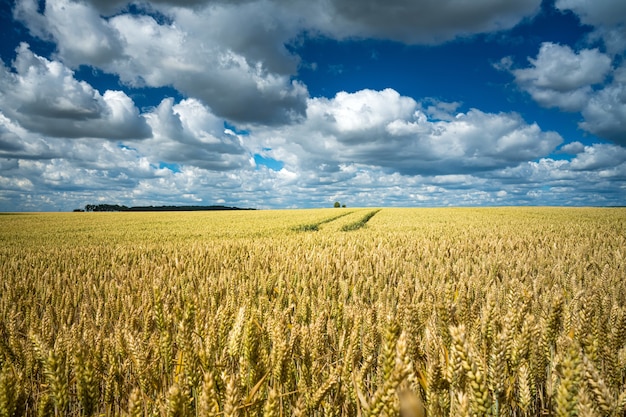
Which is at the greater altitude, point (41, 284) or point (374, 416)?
point (374, 416)

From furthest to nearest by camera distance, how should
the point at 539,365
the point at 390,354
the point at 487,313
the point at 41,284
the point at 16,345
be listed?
1. the point at 41,284
2. the point at 16,345
3. the point at 539,365
4. the point at 487,313
5. the point at 390,354

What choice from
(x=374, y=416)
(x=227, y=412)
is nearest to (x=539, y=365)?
(x=374, y=416)

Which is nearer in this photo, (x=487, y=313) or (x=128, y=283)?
(x=487, y=313)

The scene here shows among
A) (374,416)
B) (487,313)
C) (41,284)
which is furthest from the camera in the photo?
(41,284)

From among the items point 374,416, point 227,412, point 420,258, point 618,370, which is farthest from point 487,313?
point 420,258

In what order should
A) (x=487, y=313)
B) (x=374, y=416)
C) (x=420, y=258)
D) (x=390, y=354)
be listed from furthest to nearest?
(x=420, y=258)
(x=487, y=313)
(x=390, y=354)
(x=374, y=416)

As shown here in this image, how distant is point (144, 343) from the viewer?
2.18 metres

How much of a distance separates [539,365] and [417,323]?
0.78m

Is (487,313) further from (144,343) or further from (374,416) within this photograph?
(144,343)

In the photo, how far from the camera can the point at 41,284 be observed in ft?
16.0

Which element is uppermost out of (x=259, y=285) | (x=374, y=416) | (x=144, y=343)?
(x=374, y=416)

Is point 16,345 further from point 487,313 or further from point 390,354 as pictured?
point 487,313

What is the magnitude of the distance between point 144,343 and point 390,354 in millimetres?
1772

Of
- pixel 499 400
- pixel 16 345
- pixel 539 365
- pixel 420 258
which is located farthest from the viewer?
pixel 420 258
